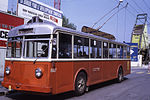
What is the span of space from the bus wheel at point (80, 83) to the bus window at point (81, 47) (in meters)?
0.82

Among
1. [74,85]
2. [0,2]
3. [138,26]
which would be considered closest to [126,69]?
[74,85]

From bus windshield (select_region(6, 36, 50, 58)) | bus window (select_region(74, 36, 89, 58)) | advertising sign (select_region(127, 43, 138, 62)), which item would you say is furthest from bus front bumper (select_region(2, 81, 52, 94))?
advertising sign (select_region(127, 43, 138, 62))

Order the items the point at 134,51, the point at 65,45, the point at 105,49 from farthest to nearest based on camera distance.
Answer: the point at 134,51 < the point at 105,49 < the point at 65,45

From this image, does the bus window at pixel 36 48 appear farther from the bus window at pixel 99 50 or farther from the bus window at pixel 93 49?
the bus window at pixel 99 50

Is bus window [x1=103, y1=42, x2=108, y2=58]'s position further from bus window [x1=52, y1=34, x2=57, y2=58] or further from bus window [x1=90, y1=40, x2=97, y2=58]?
bus window [x1=52, y1=34, x2=57, y2=58]

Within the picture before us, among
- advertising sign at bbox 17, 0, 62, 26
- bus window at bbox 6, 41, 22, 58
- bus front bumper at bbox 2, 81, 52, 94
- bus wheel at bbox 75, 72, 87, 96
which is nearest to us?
bus front bumper at bbox 2, 81, 52, 94

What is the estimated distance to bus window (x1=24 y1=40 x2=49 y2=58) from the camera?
6348mm

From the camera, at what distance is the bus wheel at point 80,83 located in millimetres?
7618

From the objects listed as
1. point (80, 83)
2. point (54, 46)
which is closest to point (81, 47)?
point (80, 83)

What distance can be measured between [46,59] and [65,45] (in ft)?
3.48

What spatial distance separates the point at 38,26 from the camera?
21.4ft

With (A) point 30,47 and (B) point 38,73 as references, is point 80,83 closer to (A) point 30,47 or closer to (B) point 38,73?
(B) point 38,73

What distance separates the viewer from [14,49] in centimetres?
712

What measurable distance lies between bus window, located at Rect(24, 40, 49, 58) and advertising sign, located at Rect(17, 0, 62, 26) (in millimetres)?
7702
